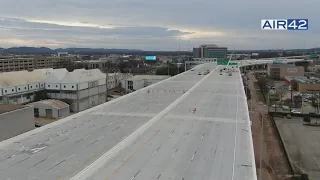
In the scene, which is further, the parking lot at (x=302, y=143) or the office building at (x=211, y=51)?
the office building at (x=211, y=51)

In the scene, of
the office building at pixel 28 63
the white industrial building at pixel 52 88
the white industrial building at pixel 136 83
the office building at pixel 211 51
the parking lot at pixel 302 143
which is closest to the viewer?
the parking lot at pixel 302 143

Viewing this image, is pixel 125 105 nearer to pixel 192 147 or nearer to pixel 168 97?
pixel 168 97

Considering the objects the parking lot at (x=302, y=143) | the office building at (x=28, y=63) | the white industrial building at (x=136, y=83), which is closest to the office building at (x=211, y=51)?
the office building at (x=28, y=63)

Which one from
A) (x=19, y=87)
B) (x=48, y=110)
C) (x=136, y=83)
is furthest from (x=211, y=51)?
(x=48, y=110)

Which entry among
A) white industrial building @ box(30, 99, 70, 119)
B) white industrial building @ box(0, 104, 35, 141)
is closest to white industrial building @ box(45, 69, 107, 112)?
white industrial building @ box(30, 99, 70, 119)

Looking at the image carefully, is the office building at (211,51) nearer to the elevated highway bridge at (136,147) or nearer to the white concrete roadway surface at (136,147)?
the elevated highway bridge at (136,147)

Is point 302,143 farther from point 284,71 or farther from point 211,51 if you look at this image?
point 211,51

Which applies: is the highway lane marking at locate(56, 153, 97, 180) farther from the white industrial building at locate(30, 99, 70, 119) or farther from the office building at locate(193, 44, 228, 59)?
the office building at locate(193, 44, 228, 59)
